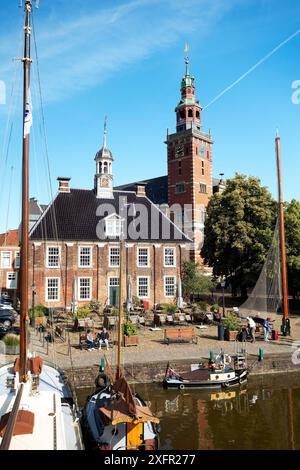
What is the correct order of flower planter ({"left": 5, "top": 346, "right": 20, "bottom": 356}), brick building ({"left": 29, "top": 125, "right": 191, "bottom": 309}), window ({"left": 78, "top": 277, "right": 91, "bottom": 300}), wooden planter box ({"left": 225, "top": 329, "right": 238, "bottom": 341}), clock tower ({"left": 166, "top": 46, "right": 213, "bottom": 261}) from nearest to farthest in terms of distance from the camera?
flower planter ({"left": 5, "top": 346, "right": 20, "bottom": 356}), wooden planter box ({"left": 225, "top": 329, "right": 238, "bottom": 341}), brick building ({"left": 29, "top": 125, "right": 191, "bottom": 309}), window ({"left": 78, "top": 277, "right": 91, "bottom": 300}), clock tower ({"left": 166, "top": 46, "right": 213, "bottom": 261})

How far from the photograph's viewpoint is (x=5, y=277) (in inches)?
1906

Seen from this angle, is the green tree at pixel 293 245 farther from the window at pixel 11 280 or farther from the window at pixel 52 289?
the window at pixel 11 280

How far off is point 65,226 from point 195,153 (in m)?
35.7

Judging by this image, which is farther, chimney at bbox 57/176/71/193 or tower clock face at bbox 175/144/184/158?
tower clock face at bbox 175/144/184/158

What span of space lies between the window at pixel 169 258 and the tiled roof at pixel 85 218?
1.19 m

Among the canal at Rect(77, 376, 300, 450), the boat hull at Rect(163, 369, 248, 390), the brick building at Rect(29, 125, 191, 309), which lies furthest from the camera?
the brick building at Rect(29, 125, 191, 309)

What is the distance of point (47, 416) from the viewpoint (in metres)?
11.0

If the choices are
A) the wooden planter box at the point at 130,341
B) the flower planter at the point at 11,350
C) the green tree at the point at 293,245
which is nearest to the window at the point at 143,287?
the green tree at the point at 293,245

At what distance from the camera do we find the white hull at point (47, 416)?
31.3ft

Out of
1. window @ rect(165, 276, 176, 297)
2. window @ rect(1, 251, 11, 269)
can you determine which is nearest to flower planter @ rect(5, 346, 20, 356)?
window @ rect(165, 276, 176, 297)

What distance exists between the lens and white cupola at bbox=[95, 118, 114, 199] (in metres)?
43.8

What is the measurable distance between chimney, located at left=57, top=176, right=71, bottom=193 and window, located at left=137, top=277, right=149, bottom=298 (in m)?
12.3

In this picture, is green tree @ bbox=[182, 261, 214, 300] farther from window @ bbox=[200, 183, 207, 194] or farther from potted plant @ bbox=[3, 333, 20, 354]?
window @ bbox=[200, 183, 207, 194]

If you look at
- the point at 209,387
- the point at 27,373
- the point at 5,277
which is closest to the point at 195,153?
the point at 5,277
